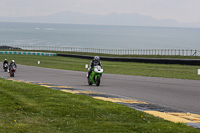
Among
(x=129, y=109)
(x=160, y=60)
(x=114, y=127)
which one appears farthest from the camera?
(x=160, y=60)

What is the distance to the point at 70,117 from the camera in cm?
964

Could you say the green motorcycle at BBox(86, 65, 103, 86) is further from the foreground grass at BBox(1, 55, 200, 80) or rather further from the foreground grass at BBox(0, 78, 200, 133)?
the foreground grass at BBox(1, 55, 200, 80)

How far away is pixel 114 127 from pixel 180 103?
222 inches

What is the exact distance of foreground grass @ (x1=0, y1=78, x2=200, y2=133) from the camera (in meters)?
8.06

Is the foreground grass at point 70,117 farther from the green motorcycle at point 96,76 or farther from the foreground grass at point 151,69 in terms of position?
the foreground grass at point 151,69

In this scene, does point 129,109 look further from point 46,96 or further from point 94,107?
point 46,96

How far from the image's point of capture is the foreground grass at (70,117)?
26.5 ft

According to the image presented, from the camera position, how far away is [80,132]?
780 cm

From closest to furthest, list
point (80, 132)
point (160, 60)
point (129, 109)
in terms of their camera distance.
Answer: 1. point (80, 132)
2. point (129, 109)
3. point (160, 60)

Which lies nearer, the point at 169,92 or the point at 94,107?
the point at 94,107

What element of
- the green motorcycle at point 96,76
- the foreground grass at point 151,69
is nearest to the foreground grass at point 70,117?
the green motorcycle at point 96,76

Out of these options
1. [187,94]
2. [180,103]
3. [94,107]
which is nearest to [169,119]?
[94,107]

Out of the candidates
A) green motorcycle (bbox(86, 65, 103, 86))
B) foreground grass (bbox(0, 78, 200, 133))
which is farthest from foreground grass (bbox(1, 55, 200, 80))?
foreground grass (bbox(0, 78, 200, 133))

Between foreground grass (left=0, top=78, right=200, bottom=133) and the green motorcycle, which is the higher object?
the green motorcycle
